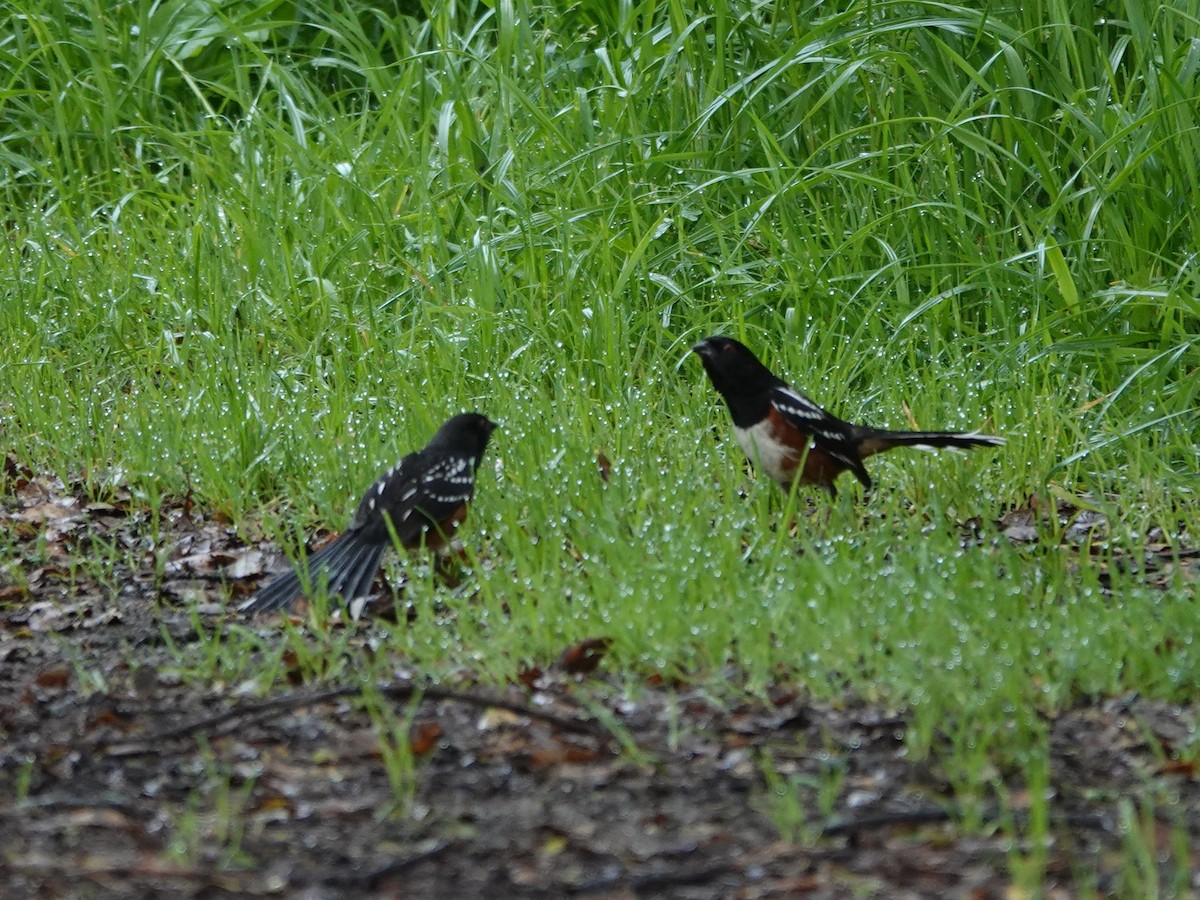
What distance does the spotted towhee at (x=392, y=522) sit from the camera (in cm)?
437

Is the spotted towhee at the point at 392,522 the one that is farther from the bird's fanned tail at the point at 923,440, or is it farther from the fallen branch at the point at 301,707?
the bird's fanned tail at the point at 923,440

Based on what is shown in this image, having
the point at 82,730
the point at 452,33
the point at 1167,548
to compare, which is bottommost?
the point at 1167,548

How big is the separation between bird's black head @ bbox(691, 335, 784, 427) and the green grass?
26 centimetres

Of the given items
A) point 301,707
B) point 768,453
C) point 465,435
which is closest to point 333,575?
point 465,435

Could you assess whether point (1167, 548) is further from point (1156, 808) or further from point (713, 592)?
point (1156, 808)

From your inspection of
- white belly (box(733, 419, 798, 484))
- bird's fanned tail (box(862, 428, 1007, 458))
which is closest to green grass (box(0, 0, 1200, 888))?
white belly (box(733, 419, 798, 484))

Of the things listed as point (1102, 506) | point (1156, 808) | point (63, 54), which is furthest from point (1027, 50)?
point (63, 54)

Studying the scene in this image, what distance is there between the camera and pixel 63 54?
27.8ft

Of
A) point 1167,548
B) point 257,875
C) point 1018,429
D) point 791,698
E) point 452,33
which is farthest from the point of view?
point 452,33

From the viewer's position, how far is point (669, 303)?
6230 mm

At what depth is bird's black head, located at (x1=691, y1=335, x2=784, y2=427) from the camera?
512 cm

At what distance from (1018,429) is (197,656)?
2.79 m

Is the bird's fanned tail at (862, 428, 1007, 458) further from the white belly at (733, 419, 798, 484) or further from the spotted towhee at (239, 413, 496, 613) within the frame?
the spotted towhee at (239, 413, 496, 613)

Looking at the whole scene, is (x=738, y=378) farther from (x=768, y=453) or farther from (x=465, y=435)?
(x=465, y=435)
